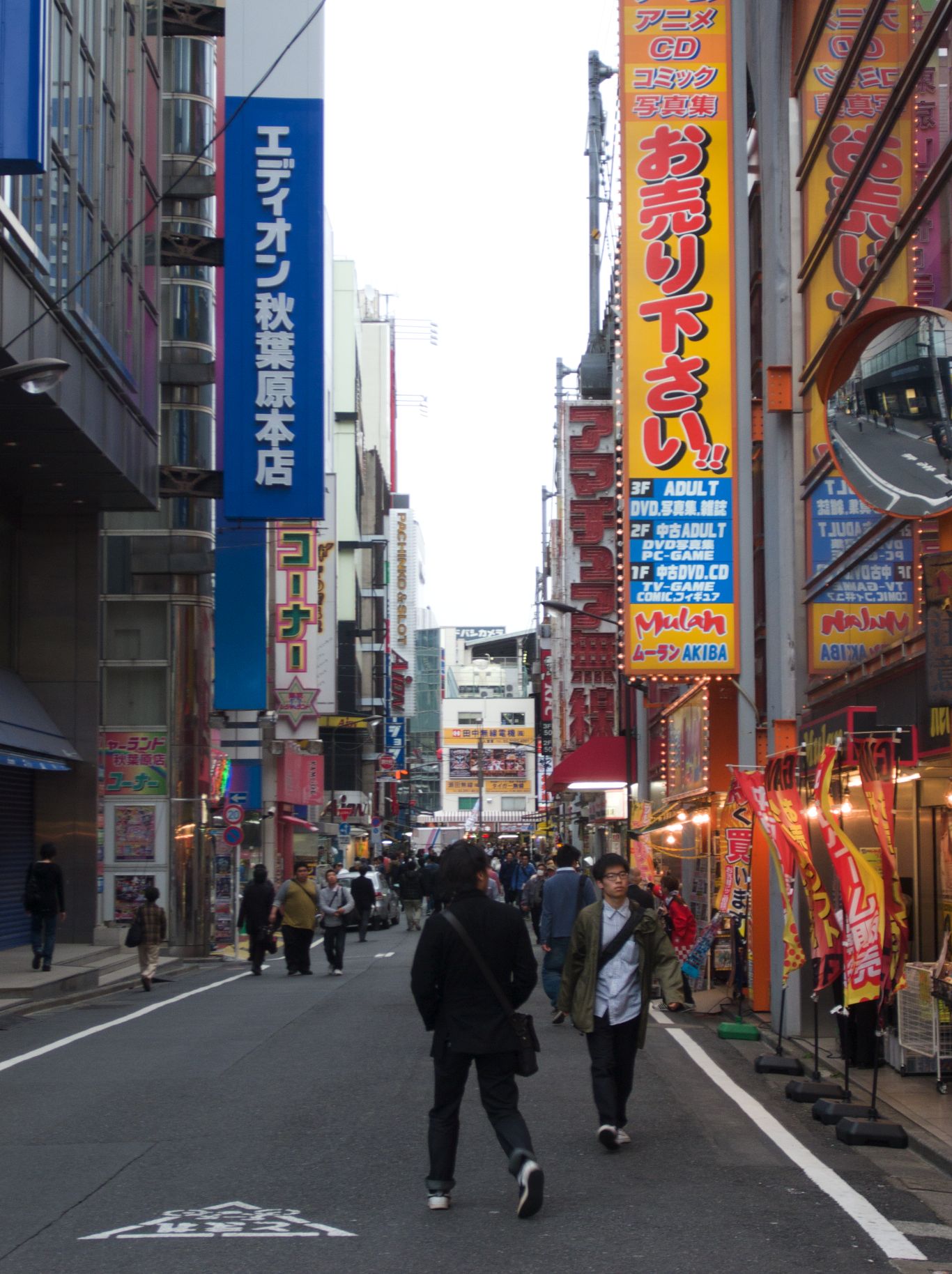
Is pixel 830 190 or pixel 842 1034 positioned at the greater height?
pixel 830 190

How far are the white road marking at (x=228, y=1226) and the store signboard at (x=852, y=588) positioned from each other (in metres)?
7.57

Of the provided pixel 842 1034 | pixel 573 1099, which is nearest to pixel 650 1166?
pixel 573 1099

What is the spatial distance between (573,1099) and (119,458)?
58.1 feet

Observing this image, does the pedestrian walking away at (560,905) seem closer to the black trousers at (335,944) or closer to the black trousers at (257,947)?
the black trousers at (335,944)

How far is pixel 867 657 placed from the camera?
1415cm

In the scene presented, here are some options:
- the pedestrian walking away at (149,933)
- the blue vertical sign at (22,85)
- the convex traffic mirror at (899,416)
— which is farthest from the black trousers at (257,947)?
the convex traffic mirror at (899,416)

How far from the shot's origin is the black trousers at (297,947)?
78.7 ft

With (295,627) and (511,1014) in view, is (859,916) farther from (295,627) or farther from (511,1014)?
(295,627)

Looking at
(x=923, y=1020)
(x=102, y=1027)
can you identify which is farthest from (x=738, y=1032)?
(x=102, y=1027)

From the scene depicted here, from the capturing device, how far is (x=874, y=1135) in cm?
959

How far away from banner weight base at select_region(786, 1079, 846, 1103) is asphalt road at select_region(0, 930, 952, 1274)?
0.80ft

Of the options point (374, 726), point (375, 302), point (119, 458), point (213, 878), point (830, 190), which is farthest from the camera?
point (375, 302)

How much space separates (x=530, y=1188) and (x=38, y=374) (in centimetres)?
1244

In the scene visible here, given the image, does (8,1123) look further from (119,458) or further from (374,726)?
(374,726)
